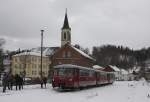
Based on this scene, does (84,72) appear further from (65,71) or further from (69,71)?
(65,71)

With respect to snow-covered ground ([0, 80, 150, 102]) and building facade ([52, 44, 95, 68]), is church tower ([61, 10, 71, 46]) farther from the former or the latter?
snow-covered ground ([0, 80, 150, 102])

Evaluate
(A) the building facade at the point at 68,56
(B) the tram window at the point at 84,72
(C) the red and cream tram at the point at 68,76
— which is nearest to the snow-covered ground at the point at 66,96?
(C) the red and cream tram at the point at 68,76

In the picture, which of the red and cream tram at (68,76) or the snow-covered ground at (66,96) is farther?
the red and cream tram at (68,76)

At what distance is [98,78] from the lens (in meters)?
52.6

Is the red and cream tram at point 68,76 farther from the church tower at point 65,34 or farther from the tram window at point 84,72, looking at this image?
the church tower at point 65,34

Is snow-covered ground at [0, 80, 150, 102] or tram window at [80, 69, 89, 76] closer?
snow-covered ground at [0, 80, 150, 102]

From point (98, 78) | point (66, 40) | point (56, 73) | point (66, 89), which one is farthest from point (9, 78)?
point (66, 40)

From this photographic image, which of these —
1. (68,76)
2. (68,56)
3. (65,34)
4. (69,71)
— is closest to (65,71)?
(69,71)

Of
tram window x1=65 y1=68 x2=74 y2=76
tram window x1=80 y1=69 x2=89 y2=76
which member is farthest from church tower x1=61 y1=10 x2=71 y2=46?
tram window x1=65 y1=68 x2=74 y2=76

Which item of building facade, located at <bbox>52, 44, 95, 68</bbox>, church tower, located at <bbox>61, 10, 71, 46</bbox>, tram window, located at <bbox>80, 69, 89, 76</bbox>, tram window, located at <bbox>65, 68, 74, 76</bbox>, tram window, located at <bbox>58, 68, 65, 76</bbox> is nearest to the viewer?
tram window, located at <bbox>65, 68, 74, 76</bbox>

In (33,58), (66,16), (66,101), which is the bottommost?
(66,101)

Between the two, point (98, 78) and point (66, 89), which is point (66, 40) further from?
point (66, 89)

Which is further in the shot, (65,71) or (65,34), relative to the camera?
(65,34)

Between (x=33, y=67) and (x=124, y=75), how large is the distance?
64.8 metres
